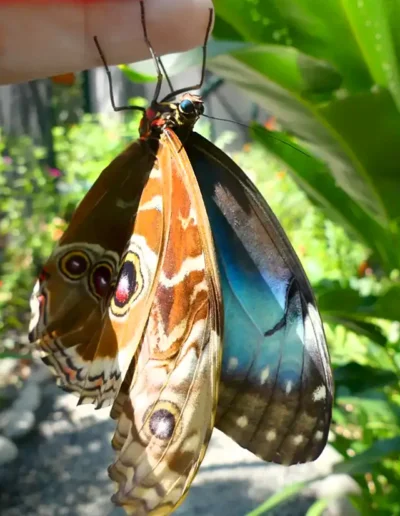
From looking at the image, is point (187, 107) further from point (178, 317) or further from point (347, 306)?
point (347, 306)

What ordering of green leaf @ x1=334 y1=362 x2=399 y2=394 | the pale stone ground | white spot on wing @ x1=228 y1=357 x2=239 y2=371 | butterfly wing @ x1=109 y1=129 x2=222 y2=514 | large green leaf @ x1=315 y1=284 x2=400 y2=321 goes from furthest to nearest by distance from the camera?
the pale stone ground, green leaf @ x1=334 y1=362 x2=399 y2=394, large green leaf @ x1=315 y1=284 x2=400 y2=321, white spot on wing @ x1=228 y1=357 x2=239 y2=371, butterfly wing @ x1=109 y1=129 x2=222 y2=514

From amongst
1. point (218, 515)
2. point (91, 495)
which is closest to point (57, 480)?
point (91, 495)

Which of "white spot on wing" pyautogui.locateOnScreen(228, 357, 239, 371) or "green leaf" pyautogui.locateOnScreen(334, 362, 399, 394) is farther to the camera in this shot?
"green leaf" pyautogui.locateOnScreen(334, 362, 399, 394)

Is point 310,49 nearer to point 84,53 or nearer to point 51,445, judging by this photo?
point 84,53

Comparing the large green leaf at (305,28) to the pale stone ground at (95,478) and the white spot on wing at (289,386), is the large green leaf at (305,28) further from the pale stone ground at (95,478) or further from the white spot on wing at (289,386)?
the pale stone ground at (95,478)

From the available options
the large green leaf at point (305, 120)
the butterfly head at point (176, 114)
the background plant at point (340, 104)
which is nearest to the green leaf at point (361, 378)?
the background plant at point (340, 104)

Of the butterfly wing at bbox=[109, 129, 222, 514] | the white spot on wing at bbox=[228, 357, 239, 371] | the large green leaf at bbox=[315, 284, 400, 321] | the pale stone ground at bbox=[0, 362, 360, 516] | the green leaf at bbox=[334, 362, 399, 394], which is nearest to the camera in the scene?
the butterfly wing at bbox=[109, 129, 222, 514]

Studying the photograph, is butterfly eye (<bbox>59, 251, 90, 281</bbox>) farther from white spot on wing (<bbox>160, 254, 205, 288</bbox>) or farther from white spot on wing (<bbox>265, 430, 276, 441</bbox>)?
white spot on wing (<bbox>265, 430, 276, 441</bbox>)

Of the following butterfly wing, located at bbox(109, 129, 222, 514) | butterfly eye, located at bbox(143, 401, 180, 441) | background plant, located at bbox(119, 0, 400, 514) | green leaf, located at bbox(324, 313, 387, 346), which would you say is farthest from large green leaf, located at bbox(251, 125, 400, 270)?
butterfly eye, located at bbox(143, 401, 180, 441)
